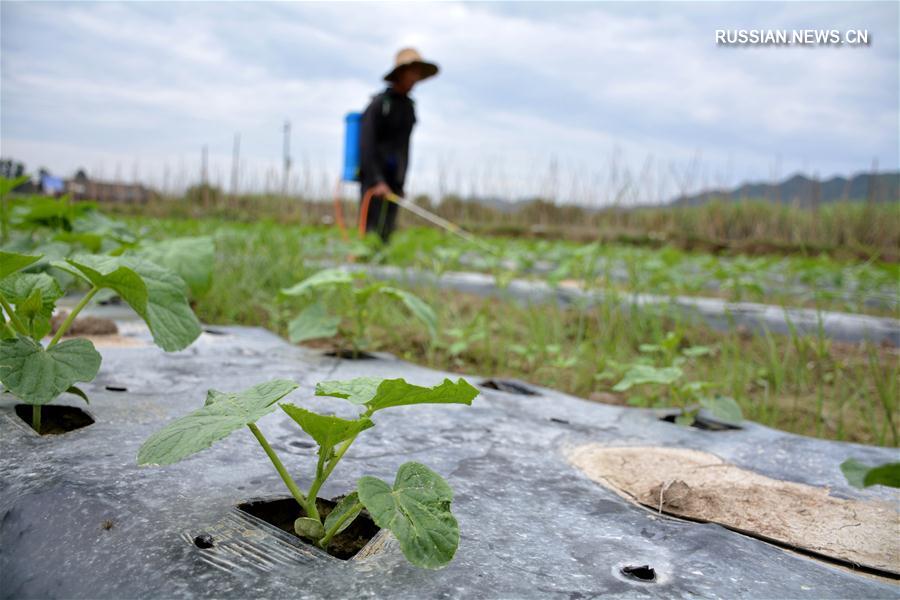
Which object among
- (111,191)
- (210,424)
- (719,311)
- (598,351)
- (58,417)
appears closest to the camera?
(210,424)

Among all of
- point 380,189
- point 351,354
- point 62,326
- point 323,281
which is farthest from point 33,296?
point 380,189

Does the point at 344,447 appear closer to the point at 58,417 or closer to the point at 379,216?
the point at 58,417

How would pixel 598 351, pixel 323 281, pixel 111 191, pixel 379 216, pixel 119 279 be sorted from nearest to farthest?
pixel 119 279
pixel 323 281
pixel 598 351
pixel 379 216
pixel 111 191

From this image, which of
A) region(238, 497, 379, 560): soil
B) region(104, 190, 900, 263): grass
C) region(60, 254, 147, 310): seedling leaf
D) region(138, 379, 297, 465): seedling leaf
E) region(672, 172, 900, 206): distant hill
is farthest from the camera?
region(672, 172, 900, 206): distant hill

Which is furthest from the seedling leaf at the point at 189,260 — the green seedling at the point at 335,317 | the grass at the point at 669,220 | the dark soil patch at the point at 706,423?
the grass at the point at 669,220

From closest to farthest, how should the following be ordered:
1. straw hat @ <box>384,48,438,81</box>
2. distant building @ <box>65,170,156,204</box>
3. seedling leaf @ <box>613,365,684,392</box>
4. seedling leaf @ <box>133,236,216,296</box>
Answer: seedling leaf @ <box>613,365,684,392</box> → seedling leaf @ <box>133,236,216,296</box> → straw hat @ <box>384,48,438,81</box> → distant building @ <box>65,170,156,204</box>

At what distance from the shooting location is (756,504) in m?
0.98

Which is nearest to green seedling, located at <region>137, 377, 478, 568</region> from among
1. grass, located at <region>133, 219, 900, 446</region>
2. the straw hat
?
grass, located at <region>133, 219, 900, 446</region>

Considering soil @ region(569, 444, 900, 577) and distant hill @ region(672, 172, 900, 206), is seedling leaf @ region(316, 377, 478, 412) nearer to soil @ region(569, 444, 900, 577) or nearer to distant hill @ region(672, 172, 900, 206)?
soil @ region(569, 444, 900, 577)

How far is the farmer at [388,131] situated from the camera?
492cm

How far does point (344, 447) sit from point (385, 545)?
Answer: 12 centimetres

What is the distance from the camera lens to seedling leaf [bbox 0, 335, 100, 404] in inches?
33.3

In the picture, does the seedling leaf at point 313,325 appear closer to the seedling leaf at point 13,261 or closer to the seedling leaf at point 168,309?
the seedling leaf at point 168,309

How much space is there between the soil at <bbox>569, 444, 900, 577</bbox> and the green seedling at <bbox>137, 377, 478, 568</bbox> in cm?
42
